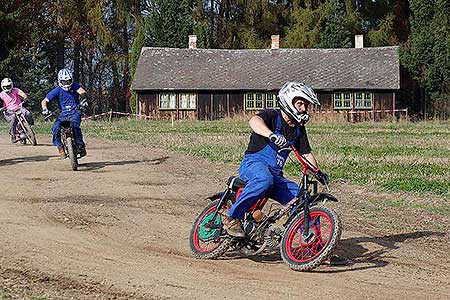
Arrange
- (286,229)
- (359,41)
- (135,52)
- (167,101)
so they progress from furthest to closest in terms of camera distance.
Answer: (359,41) < (135,52) < (167,101) < (286,229)

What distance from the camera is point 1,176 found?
14.5 meters

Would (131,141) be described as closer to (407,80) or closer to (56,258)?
(56,258)

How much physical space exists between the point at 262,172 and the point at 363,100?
49.3m

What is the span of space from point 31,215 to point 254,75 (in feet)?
155

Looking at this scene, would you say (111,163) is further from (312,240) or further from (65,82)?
(312,240)

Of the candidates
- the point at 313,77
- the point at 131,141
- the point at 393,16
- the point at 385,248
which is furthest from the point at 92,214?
the point at 393,16

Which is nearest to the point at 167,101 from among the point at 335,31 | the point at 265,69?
the point at 265,69

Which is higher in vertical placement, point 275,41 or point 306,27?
point 306,27

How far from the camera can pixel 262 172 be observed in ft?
27.4

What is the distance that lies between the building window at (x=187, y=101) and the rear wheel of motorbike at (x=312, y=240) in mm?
49058

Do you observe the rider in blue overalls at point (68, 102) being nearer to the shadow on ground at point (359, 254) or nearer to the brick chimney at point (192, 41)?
the shadow on ground at point (359, 254)

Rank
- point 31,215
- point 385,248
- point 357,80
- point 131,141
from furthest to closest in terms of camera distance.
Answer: point 357,80
point 131,141
point 31,215
point 385,248

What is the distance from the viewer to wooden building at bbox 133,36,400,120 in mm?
56219

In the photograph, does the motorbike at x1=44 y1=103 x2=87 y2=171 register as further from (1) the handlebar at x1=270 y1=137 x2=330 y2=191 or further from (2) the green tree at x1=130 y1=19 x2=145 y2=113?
(2) the green tree at x1=130 y1=19 x2=145 y2=113
